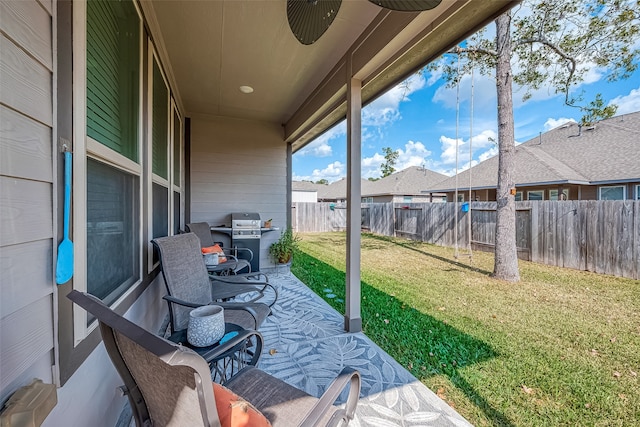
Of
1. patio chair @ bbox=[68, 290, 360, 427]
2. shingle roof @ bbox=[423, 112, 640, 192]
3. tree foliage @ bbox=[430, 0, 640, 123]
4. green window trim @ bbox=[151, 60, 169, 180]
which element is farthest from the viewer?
shingle roof @ bbox=[423, 112, 640, 192]

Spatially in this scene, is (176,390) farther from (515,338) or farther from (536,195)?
(536,195)

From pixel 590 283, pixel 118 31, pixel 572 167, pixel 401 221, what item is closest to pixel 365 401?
pixel 118 31

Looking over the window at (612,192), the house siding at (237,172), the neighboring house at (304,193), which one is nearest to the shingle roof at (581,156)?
the window at (612,192)

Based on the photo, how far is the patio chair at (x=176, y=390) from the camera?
0.65m

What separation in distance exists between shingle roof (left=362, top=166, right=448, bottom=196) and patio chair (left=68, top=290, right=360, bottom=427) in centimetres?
2022

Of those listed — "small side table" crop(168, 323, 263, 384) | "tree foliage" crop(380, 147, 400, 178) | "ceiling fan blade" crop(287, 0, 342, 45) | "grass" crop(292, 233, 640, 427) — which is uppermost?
"tree foliage" crop(380, 147, 400, 178)

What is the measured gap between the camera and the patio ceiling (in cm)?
206

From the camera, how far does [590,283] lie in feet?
15.6

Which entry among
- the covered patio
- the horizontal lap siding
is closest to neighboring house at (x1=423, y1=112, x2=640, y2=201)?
the covered patio

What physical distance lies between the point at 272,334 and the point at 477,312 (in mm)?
2767

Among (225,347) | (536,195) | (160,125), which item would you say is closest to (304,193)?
(536,195)

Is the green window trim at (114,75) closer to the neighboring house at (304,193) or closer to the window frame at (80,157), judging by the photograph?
the window frame at (80,157)

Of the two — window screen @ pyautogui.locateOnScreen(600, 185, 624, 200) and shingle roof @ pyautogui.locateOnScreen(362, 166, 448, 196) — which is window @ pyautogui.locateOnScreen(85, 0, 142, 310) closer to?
window screen @ pyautogui.locateOnScreen(600, 185, 624, 200)

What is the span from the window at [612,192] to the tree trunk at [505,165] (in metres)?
6.47
